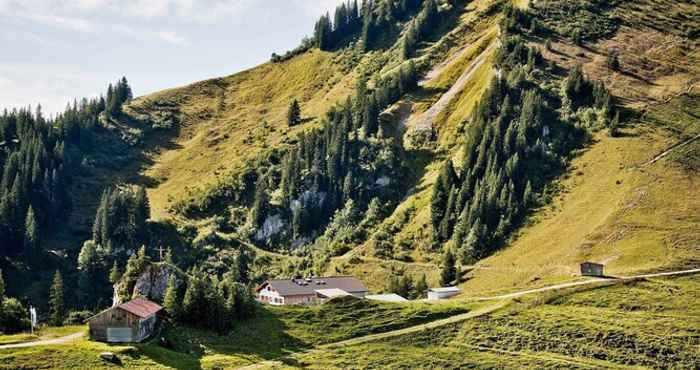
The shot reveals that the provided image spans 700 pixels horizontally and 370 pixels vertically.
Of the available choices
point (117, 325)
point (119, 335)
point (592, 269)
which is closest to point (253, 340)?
point (119, 335)

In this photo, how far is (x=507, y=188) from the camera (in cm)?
17562

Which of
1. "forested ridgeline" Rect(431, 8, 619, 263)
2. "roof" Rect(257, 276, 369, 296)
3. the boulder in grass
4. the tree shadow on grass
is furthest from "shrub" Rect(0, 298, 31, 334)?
"forested ridgeline" Rect(431, 8, 619, 263)

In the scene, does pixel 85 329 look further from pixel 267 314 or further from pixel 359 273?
pixel 359 273

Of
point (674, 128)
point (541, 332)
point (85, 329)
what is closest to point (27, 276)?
point (85, 329)

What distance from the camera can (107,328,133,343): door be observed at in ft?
314

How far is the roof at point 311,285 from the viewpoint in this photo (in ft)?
461

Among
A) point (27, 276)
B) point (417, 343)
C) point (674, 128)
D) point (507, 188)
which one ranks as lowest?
point (417, 343)

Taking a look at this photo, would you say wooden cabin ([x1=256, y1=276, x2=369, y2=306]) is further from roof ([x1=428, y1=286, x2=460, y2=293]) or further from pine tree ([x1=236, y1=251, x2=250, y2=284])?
pine tree ([x1=236, y1=251, x2=250, y2=284])

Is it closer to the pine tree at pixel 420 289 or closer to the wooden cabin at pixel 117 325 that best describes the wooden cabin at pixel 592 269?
the pine tree at pixel 420 289

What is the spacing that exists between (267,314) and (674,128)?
116 meters

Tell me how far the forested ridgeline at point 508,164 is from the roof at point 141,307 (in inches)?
3001

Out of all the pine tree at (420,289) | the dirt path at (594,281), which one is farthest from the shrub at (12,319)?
the pine tree at (420,289)

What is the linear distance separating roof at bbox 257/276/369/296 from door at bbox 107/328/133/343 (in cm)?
4555

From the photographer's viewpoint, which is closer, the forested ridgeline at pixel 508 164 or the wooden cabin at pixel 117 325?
the wooden cabin at pixel 117 325
